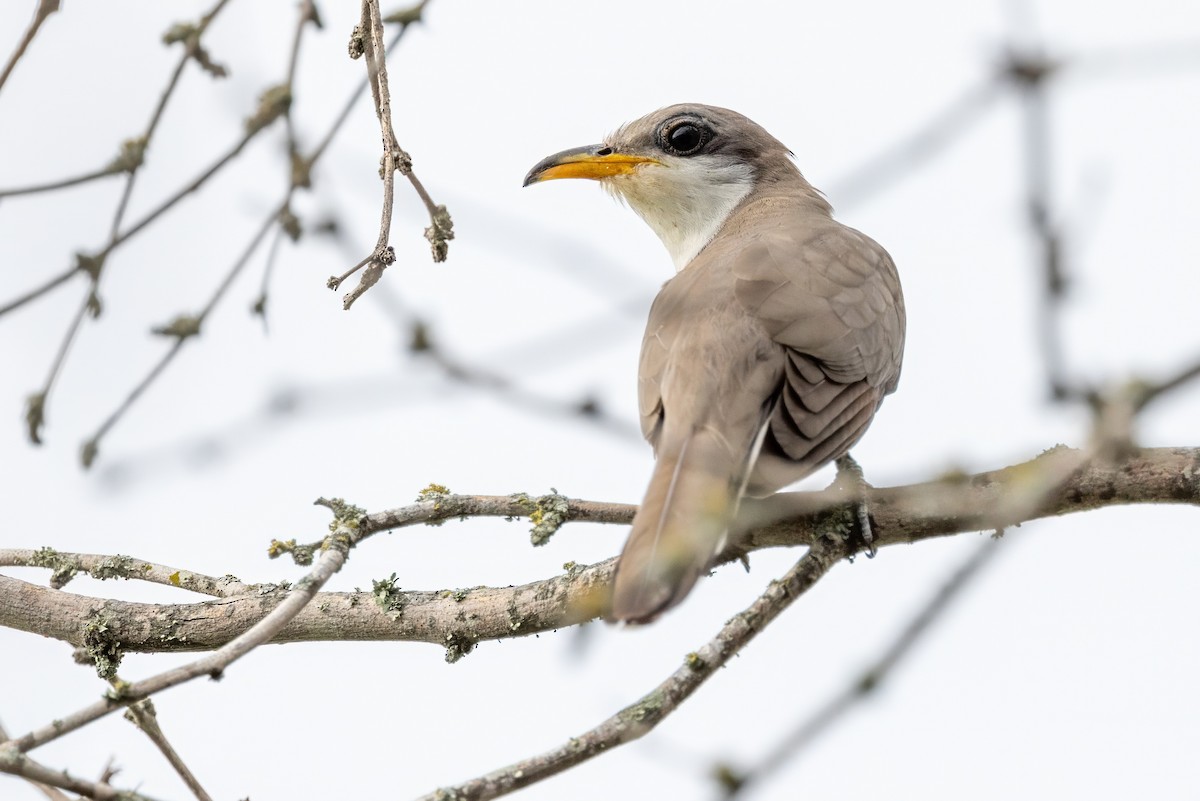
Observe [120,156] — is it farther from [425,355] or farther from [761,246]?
[761,246]

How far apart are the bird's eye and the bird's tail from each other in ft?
8.17

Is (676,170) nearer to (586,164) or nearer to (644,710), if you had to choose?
(586,164)

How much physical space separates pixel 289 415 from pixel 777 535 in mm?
1402

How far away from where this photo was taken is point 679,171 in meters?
5.85

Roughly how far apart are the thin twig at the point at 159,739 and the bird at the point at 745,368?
0.95 metres

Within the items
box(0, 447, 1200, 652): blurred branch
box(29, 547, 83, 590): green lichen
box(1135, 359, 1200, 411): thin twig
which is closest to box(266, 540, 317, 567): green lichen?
box(0, 447, 1200, 652): blurred branch

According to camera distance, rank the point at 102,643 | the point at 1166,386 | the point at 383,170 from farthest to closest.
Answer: the point at 102,643
the point at 383,170
the point at 1166,386

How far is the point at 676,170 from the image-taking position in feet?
19.2

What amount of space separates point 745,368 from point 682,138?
2.22 metres

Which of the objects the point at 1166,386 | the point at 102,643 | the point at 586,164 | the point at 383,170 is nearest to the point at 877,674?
the point at 1166,386

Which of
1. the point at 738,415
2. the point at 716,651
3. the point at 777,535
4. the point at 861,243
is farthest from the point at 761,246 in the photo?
the point at 716,651

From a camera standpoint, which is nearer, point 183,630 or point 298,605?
point 298,605

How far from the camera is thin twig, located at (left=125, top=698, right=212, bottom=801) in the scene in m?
2.78

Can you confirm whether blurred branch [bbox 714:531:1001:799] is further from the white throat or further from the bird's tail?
the white throat
